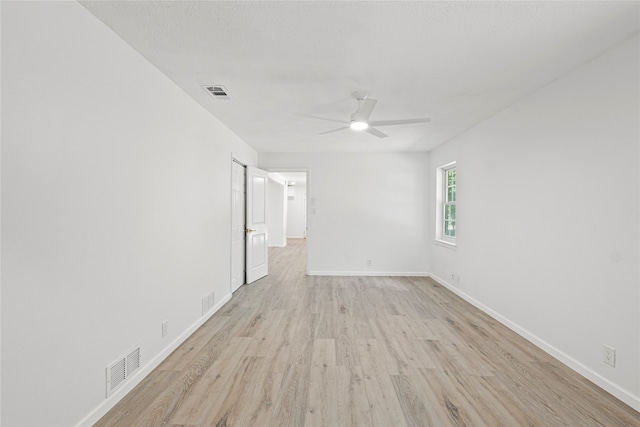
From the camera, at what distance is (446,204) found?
15.9 feet

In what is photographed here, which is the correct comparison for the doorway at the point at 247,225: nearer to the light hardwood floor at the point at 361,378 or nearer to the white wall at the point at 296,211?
the light hardwood floor at the point at 361,378

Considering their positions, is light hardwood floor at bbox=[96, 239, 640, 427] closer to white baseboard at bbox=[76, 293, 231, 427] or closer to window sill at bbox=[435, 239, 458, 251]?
white baseboard at bbox=[76, 293, 231, 427]

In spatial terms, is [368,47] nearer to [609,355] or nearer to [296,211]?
[609,355]

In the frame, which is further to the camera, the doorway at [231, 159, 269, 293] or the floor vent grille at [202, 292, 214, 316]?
the doorway at [231, 159, 269, 293]

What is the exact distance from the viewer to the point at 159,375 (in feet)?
6.95

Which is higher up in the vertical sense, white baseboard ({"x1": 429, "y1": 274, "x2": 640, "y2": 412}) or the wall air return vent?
the wall air return vent

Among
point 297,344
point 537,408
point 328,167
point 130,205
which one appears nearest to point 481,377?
point 537,408

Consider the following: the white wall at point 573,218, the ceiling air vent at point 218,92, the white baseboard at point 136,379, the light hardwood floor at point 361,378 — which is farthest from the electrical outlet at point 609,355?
the ceiling air vent at point 218,92

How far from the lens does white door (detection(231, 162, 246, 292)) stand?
4.02 meters

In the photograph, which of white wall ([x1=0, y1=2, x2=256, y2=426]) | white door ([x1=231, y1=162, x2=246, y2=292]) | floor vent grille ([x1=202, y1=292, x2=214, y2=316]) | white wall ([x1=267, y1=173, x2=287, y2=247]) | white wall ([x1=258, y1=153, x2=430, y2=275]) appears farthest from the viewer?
white wall ([x1=267, y1=173, x2=287, y2=247])

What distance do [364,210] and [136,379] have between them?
A: 4.15 m

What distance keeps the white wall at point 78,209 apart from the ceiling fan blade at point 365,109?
65.1 inches

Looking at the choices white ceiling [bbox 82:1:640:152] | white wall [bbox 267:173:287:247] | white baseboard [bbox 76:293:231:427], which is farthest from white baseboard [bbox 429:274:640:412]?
white wall [bbox 267:173:287:247]

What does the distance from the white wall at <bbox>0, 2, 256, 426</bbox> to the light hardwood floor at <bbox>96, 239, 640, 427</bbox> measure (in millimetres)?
393
